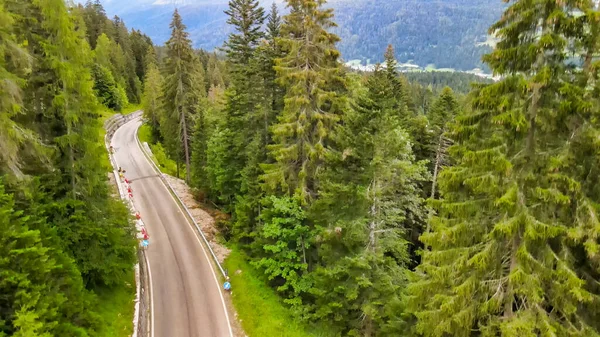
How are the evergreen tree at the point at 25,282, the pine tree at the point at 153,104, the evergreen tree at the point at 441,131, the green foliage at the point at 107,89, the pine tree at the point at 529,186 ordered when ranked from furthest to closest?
the green foliage at the point at 107,89 < the pine tree at the point at 153,104 < the evergreen tree at the point at 441,131 < the evergreen tree at the point at 25,282 < the pine tree at the point at 529,186

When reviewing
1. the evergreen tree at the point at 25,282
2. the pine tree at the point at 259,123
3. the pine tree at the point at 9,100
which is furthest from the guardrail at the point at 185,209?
the pine tree at the point at 9,100

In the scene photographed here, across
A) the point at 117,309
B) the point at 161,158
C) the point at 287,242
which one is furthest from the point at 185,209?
the point at 161,158

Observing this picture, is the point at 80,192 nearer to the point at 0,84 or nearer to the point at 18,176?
the point at 18,176

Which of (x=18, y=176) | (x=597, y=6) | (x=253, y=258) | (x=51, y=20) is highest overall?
(x=51, y=20)

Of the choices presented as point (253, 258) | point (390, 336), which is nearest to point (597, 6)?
point (390, 336)

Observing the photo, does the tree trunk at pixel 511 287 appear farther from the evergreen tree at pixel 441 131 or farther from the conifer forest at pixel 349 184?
the evergreen tree at pixel 441 131
